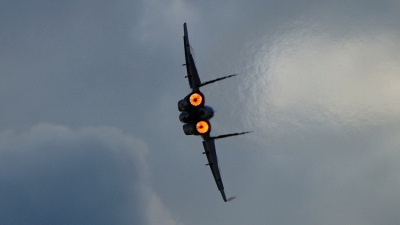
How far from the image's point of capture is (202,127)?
29.6m

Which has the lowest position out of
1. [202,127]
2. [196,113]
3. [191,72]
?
[202,127]

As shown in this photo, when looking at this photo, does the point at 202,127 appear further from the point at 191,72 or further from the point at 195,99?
the point at 191,72

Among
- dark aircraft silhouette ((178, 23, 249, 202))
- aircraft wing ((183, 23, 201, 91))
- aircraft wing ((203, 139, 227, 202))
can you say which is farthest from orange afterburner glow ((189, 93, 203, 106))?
aircraft wing ((203, 139, 227, 202))

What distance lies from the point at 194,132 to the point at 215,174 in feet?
22.5

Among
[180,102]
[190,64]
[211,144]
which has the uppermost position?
[190,64]

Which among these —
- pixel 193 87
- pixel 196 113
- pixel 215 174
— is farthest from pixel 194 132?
pixel 215 174

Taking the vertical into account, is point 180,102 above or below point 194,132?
above

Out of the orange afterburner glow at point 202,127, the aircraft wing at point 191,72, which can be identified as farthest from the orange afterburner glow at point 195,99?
the aircraft wing at point 191,72

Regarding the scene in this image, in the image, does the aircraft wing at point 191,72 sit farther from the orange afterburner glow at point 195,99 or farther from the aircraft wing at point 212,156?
the aircraft wing at point 212,156

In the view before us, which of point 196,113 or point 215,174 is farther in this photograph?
point 215,174

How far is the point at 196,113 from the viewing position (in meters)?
30.8

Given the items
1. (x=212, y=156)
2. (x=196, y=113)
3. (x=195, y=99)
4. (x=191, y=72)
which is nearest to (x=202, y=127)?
(x=196, y=113)

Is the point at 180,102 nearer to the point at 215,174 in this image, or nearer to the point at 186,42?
the point at 186,42

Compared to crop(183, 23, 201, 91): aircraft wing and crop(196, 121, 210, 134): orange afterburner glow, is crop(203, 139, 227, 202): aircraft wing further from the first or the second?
crop(196, 121, 210, 134): orange afterburner glow
